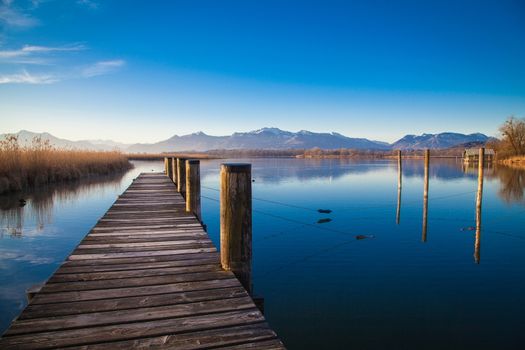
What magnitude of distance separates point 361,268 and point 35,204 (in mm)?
14665

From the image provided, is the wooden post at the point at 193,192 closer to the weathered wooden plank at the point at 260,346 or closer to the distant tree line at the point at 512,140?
the weathered wooden plank at the point at 260,346

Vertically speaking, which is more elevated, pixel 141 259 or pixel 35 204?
pixel 141 259

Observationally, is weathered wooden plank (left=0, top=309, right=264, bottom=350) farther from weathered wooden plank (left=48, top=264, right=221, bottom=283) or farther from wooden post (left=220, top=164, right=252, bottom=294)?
weathered wooden plank (left=48, top=264, right=221, bottom=283)

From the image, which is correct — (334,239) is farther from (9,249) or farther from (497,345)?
(9,249)

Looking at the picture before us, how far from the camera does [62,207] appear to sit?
1506 centimetres

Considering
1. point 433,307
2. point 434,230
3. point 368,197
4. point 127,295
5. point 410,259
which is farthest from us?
→ point 368,197

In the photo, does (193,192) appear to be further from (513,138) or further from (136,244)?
(513,138)

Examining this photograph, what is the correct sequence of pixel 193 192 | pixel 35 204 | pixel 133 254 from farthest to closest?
pixel 35 204
pixel 193 192
pixel 133 254

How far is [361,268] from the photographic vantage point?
8.91 meters

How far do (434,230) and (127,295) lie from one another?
13662 millimetres

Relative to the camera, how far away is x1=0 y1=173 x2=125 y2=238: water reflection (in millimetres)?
11391

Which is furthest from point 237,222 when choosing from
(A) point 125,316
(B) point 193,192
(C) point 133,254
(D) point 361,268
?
(D) point 361,268

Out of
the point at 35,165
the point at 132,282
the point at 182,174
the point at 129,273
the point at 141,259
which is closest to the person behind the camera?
the point at 132,282

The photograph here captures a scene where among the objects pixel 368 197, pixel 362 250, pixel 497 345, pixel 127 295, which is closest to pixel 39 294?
pixel 127 295
